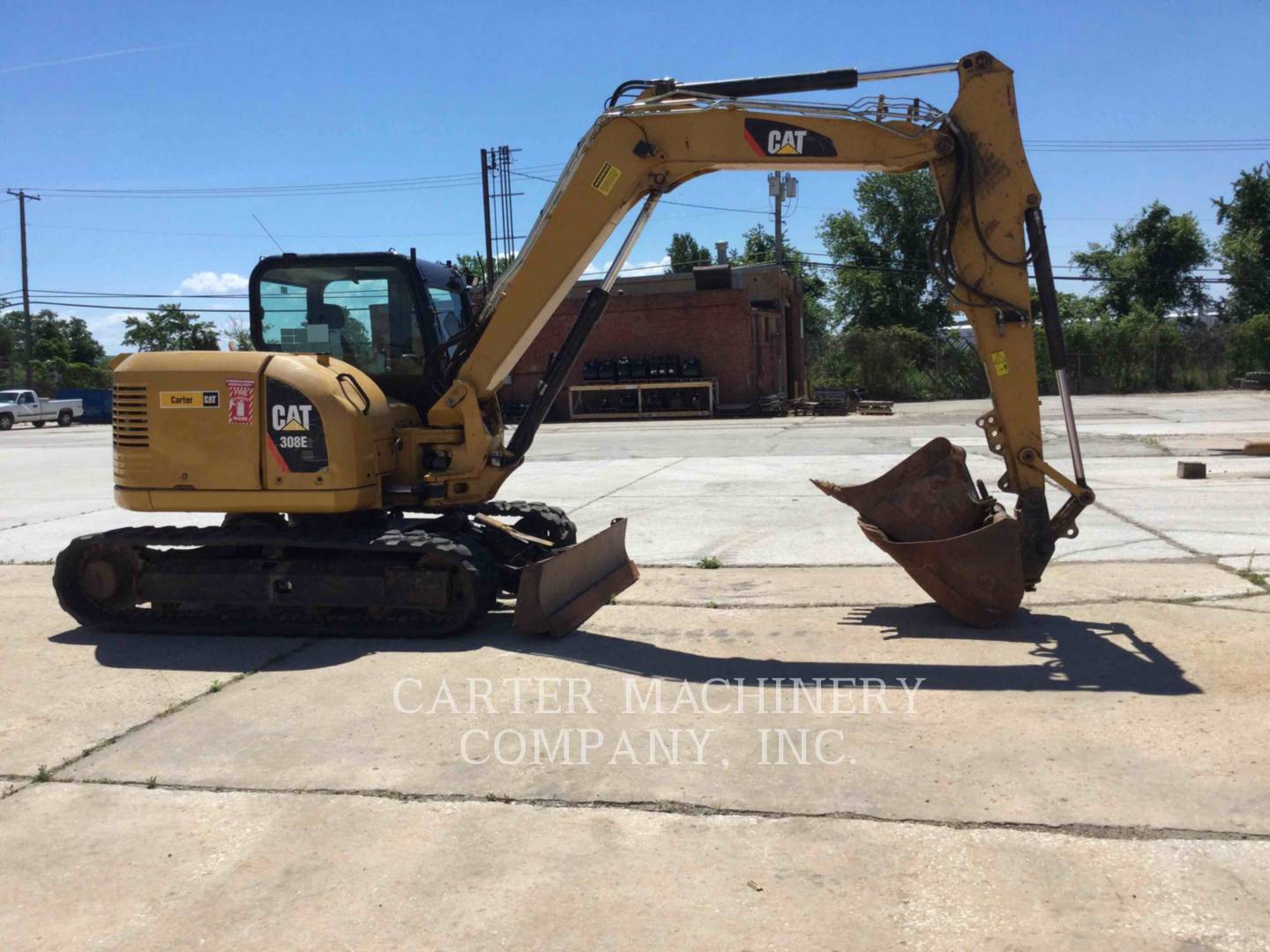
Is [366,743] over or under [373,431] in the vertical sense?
under

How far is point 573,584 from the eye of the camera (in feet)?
24.3

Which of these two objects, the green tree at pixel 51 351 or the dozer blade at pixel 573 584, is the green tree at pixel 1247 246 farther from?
the green tree at pixel 51 351

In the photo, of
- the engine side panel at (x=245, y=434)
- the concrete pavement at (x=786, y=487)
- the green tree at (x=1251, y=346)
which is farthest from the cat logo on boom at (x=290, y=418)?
the green tree at (x=1251, y=346)

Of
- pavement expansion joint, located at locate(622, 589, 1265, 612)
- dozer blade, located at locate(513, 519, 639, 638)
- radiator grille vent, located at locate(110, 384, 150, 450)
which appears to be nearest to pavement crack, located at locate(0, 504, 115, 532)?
radiator grille vent, located at locate(110, 384, 150, 450)

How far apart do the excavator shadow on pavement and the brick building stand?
29.0 metres

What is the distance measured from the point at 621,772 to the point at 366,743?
52.4 inches

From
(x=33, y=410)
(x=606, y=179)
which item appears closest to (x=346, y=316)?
(x=606, y=179)

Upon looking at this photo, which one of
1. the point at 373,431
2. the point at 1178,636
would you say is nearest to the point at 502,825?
the point at 373,431

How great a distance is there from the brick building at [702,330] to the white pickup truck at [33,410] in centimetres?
2268

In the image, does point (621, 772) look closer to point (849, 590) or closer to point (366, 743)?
point (366, 743)

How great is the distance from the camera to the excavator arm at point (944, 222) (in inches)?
261

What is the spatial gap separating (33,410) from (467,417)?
4612 centimetres

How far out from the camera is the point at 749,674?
605 centimetres

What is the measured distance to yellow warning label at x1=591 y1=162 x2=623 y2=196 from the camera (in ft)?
Answer: 23.2
